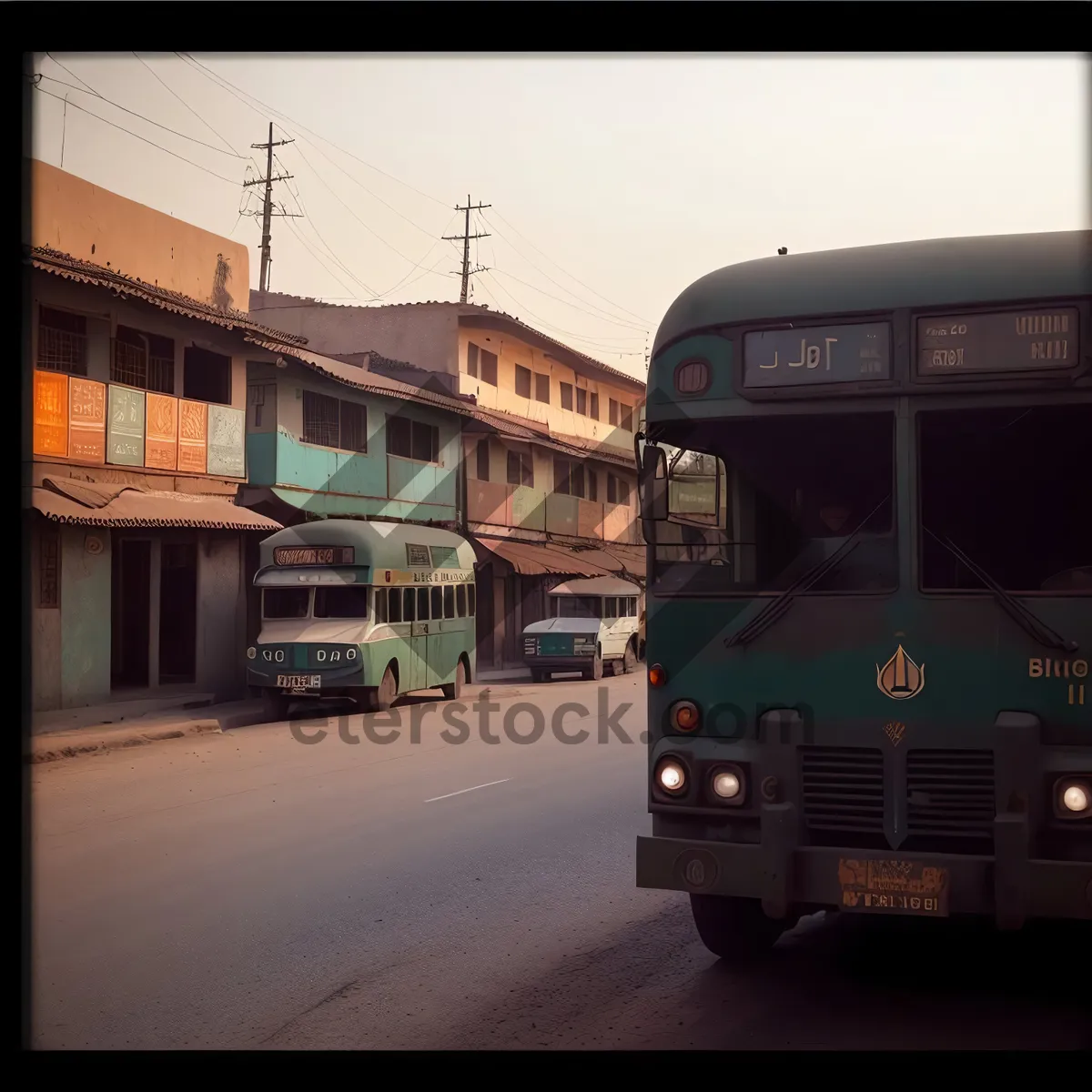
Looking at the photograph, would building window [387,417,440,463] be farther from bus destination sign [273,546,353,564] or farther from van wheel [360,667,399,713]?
→ van wheel [360,667,399,713]

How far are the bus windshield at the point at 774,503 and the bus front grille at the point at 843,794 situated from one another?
74cm

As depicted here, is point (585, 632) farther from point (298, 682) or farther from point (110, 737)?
point (110, 737)

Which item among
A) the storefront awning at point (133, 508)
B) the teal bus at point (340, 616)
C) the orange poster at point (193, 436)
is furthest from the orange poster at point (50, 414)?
the teal bus at point (340, 616)

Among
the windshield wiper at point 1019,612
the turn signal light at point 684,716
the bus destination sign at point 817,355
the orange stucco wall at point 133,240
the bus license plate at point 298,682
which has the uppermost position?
the orange stucco wall at point 133,240

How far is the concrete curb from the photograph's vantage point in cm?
1683

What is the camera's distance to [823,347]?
5.91m

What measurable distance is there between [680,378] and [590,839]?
5172 mm

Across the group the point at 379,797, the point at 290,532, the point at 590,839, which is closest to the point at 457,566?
the point at 290,532

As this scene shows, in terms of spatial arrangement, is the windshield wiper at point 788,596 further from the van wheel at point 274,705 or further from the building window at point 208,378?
the building window at point 208,378

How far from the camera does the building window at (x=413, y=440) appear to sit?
34.3 m

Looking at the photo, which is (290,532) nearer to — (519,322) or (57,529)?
(57,529)

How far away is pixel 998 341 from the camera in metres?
5.64

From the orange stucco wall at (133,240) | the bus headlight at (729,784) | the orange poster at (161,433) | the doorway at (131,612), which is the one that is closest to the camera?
the bus headlight at (729,784)

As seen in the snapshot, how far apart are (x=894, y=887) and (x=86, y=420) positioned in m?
19.4
